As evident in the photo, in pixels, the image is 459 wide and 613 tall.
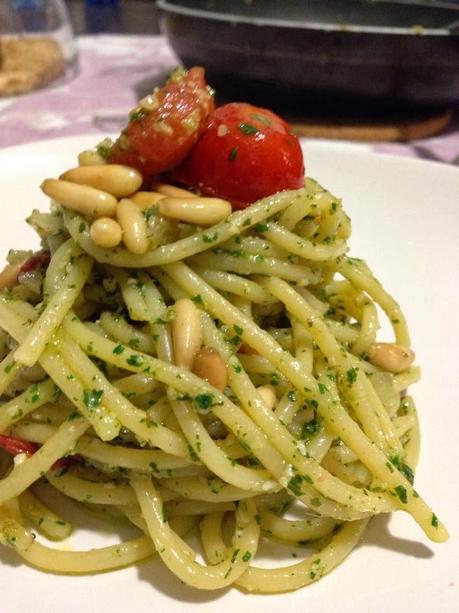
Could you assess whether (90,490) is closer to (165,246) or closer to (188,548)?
(188,548)

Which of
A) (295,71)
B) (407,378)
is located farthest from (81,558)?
(295,71)

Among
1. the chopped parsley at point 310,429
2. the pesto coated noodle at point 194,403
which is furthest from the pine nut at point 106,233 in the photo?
the chopped parsley at point 310,429

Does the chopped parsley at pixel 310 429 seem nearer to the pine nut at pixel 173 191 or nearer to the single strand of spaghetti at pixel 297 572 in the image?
the single strand of spaghetti at pixel 297 572

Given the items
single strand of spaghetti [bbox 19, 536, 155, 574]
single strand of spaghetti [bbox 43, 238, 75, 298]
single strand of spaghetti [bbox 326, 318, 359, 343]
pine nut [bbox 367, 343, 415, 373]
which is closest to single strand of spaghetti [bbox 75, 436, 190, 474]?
single strand of spaghetti [bbox 19, 536, 155, 574]

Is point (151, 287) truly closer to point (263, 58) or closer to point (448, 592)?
point (448, 592)

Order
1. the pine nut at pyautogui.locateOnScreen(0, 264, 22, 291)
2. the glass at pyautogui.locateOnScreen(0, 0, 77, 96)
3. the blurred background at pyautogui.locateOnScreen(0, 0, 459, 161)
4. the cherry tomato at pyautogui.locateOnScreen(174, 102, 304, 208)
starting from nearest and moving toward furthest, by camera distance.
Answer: the cherry tomato at pyautogui.locateOnScreen(174, 102, 304, 208), the pine nut at pyautogui.locateOnScreen(0, 264, 22, 291), the blurred background at pyautogui.locateOnScreen(0, 0, 459, 161), the glass at pyautogui.locateOnScreen(0, 0, 77, 96)

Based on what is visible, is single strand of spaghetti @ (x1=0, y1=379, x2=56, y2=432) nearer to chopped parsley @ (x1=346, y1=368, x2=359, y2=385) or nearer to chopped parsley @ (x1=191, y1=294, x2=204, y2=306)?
chopped parsley @ (x1=191, y1=294, x2=204, y2=306)

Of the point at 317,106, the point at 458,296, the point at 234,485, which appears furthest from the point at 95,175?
the point at 317,106
